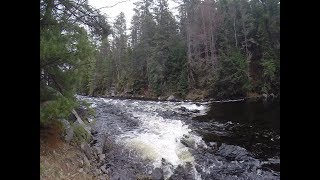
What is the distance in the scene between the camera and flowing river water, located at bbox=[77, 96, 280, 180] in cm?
821

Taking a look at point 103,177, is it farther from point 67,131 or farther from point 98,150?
point 98,150

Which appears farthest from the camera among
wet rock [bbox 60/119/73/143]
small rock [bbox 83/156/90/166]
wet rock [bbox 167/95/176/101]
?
wet rock [bbox 167/95/176/101]

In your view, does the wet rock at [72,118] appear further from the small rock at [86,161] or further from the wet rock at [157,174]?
the wet rock at [157,174]

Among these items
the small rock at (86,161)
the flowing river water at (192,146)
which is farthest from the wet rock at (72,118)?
the small rock at (86,161)

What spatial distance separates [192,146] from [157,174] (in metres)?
2.82

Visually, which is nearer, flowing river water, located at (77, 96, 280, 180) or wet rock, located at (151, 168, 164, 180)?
wet rock, located at (151, 168, 164, 180)

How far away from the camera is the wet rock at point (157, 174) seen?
781cm

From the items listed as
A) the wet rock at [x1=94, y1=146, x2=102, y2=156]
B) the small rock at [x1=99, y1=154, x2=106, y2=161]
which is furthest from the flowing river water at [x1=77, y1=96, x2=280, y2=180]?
the wet rock at [x1=94, y1=146, x2=102, y2=156]

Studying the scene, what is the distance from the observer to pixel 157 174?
26.1 ft

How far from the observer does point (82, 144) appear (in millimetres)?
8336

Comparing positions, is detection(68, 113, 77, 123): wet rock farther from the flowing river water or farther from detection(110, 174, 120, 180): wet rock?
detection(110, 174, 120, 180): wet rock

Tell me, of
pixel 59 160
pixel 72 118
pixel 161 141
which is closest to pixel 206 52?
pixel 161 141
